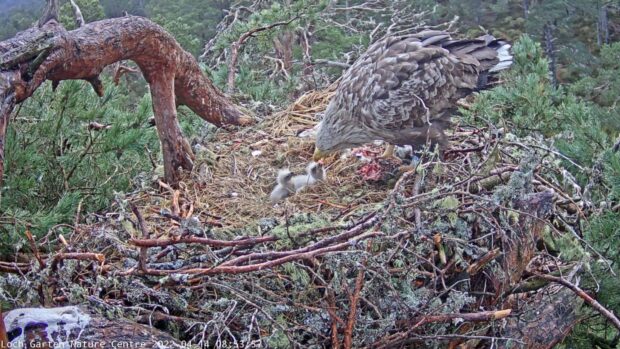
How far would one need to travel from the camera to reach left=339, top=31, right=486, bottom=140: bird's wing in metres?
4.30

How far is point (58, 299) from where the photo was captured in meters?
2.82

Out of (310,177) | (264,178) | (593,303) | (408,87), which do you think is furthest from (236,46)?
(593,303)

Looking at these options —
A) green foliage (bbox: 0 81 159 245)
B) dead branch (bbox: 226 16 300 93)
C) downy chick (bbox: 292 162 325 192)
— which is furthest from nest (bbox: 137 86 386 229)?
dead branch (bbox: 226 16 300 93)

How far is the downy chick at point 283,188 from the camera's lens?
432cm

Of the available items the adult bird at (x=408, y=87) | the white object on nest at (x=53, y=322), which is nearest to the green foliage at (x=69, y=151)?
the adult bird at (x=408, y=87)

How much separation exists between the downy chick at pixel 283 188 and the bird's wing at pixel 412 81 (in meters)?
0.57

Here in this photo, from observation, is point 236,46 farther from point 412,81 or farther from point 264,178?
point 412,81

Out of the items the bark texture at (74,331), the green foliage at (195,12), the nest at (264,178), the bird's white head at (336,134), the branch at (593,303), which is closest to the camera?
the bark texture at (74,331)

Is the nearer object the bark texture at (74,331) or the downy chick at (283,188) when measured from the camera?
the bark texture at (74,331)

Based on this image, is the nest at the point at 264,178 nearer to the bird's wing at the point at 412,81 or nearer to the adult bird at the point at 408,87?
the adult bird at the point at 408,87

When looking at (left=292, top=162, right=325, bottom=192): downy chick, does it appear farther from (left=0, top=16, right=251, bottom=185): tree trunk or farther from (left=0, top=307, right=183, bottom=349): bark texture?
(left=0, top=307, right=183, bottom=349): bark texture

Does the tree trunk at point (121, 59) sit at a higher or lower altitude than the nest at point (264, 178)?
higher

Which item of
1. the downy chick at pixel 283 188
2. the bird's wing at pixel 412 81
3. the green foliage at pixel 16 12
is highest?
the bird's wing at pixel 412 81

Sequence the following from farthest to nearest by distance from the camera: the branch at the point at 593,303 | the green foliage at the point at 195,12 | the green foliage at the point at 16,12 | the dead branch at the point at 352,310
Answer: the green foliage at the point at 16,12 → the green foliage at the point at 195,12 → the branch at the point at 593,303 → the dead branch at the point at 352,310
